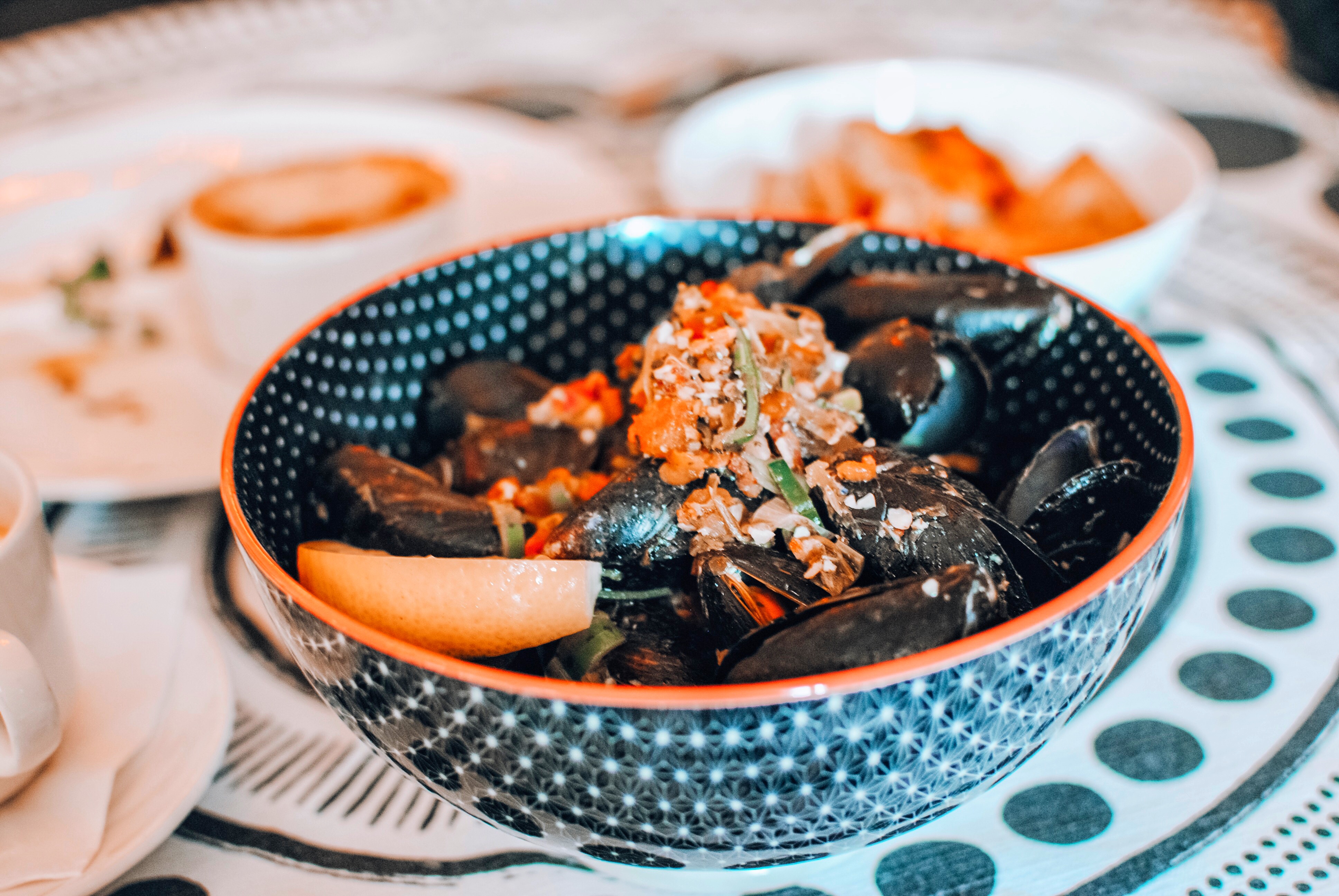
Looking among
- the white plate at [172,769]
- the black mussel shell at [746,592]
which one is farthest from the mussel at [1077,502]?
the white plate at [172,769]

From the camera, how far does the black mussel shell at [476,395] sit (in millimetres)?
1005

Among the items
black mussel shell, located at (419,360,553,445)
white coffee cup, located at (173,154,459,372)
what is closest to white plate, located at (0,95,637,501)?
white coffee cup, located at (173,154,459,372)

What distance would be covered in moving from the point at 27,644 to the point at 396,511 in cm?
30

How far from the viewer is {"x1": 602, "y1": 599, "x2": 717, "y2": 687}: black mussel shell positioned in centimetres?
67

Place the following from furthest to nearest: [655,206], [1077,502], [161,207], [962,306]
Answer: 1. [161,207]
2. [655,206]
3. [962,306]
4. [1077,502]

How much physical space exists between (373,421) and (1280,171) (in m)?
1.75

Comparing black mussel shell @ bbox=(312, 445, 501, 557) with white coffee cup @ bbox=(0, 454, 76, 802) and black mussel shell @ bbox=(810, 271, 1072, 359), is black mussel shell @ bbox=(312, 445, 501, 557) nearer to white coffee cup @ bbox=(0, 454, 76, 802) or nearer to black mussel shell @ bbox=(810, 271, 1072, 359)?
white coffee cup @ bbox=(0, 454, 76, 802)

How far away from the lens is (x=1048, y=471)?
81 cm

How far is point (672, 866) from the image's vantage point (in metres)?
0.65

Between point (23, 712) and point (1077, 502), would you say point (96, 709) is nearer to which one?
point (23, 712)

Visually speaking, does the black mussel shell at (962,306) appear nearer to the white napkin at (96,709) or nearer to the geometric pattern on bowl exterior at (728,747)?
the geometric pattern on bowl exterior at (728,747)

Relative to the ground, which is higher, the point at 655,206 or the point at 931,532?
the point at 931,532

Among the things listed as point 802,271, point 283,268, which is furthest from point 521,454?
point 283,268

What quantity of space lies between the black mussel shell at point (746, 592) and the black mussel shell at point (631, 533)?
0.15 ft
